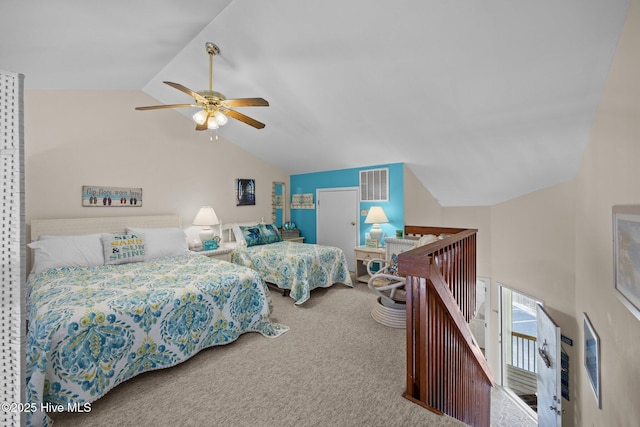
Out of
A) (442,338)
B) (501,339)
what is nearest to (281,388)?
(442,338)

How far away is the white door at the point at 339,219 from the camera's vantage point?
4.84 m

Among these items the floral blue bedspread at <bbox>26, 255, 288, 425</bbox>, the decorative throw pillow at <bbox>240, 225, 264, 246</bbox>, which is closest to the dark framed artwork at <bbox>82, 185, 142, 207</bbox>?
the floral blue bedspread at <bbox>26, 255, 288, 425</bbox>

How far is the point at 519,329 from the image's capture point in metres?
6.74

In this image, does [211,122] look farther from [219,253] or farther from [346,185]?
[346,185]

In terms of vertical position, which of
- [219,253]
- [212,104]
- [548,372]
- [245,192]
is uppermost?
[212,104]

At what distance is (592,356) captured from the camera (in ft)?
7.95

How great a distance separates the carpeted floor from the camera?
158cm

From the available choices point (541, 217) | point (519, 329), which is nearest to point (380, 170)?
point (541, 217)

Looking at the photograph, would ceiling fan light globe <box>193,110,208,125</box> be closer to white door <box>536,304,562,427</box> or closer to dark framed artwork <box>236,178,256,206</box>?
dark framed artwork <box>236,178,256,206</box>

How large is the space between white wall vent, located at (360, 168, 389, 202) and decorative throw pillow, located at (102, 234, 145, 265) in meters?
3.36

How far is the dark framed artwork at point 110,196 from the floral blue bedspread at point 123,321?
107cm

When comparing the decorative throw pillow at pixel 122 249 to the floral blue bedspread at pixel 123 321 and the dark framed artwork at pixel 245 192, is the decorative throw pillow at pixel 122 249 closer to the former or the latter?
the floral blue bedspread at pixel 123 321

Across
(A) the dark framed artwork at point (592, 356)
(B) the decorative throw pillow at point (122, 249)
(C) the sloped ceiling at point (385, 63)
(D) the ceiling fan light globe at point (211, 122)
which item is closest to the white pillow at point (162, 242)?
(B) the decorative throw pillow at point (122, 249)

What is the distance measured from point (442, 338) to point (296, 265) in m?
2.19
